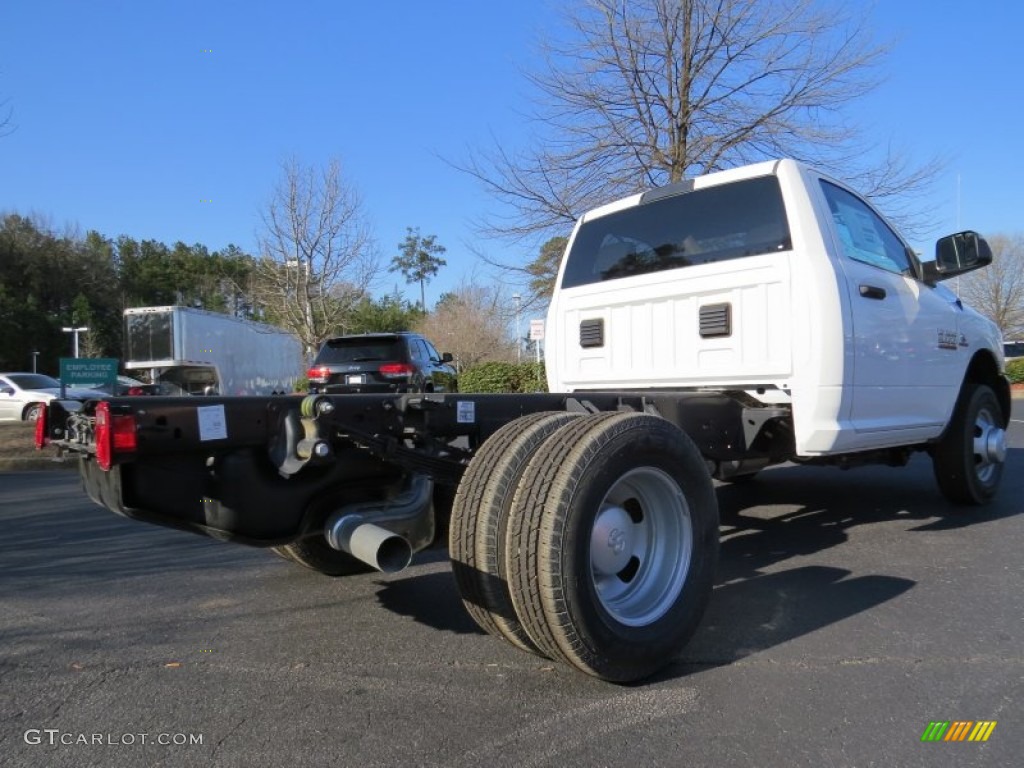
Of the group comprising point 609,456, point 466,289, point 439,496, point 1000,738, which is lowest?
point 1000,738

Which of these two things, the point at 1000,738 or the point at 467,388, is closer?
the point at 1000,738

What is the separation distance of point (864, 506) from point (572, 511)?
4.51 m

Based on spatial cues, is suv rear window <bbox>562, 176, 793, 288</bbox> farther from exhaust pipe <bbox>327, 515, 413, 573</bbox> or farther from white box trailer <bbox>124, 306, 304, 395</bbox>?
white box trailer <bbox>124, 306, 304, 395</bbox>

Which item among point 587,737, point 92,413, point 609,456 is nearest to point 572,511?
point 609,456

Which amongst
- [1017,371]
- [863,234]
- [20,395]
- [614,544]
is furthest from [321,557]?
[1017,371]

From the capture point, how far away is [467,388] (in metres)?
19.7

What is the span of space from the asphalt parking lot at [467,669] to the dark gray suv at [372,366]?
5517 millimetres

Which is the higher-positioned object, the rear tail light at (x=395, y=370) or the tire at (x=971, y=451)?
the rear tail light at (x=395, y=370)

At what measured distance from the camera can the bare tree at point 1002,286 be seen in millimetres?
42531

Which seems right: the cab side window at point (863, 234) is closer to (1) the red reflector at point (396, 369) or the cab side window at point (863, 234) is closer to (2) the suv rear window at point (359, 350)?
(1) the red reflector at point (396, 369)

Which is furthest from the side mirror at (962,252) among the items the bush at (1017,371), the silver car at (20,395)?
the bush at (1017,371)

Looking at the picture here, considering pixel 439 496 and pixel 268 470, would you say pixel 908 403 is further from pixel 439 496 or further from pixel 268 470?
pixel 268 470

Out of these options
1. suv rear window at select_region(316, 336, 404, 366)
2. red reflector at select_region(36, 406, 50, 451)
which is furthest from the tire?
suv rear window at select_region(316, 336, 404, 366)

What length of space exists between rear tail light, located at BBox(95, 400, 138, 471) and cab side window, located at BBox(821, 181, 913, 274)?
153 inches
